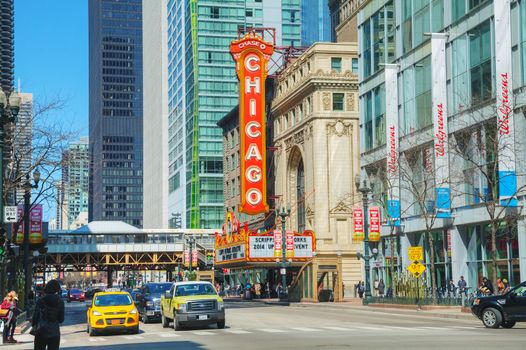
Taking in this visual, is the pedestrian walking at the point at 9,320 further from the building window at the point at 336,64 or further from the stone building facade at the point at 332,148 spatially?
the building window at the point at 336,64

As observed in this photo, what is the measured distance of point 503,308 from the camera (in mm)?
28422

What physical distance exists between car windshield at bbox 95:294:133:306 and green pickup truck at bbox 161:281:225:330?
1723 mm

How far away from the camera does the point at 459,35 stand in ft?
168

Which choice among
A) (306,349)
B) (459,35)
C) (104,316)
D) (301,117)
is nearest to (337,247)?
(301,117)

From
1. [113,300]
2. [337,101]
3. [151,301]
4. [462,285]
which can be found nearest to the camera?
[113,300]

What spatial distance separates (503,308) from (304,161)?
5692 cm

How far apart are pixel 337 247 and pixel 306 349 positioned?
60066 mm

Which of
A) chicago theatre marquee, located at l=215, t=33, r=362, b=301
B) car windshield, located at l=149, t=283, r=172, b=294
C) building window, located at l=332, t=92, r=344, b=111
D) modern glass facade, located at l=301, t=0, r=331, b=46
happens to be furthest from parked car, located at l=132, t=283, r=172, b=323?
modern glass facade, located at l=301, t=0, r=331, b=46

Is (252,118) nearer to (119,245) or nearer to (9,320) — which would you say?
(119,245)

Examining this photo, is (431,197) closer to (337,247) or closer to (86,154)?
(86,154)

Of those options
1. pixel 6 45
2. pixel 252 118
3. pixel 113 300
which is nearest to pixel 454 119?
pixel 113 300

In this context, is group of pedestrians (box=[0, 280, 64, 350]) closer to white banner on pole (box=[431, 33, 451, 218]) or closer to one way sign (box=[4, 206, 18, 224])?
one way sign (box=[4, 206, 18, 224])

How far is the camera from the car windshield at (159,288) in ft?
137

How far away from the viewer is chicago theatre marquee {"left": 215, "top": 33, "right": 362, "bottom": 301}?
241 feet
